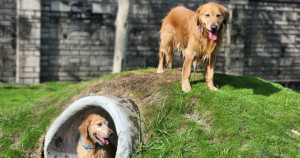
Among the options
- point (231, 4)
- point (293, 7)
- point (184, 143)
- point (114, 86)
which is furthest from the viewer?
point (293, 7)

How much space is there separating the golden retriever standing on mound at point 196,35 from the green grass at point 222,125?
11.7 inches

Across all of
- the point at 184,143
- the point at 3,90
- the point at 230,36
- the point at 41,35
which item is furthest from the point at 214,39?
the point at 230,36

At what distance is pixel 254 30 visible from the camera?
714 inches

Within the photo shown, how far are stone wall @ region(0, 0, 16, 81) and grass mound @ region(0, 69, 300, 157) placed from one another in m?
7.79

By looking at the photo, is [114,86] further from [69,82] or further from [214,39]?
[69,82]

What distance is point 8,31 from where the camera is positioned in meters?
15.0

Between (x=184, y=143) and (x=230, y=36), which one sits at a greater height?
(x=230, y=36)

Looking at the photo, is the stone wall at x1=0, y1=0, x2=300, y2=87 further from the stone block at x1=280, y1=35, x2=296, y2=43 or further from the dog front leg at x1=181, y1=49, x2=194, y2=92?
the dog front leg at x1=181, y1=49, x2=194, y2=92

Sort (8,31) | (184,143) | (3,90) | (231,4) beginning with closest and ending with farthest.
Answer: (184,143) → (3,90) → (8,31) → (231,4)

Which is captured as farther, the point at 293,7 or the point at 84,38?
the point at 293,7

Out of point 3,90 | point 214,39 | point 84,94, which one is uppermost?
point 214,39

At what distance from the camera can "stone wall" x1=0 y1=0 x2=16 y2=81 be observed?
48.9ft

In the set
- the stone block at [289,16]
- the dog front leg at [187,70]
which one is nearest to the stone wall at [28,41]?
the dog front leg at [187,70]

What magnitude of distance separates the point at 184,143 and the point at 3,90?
348 inches
